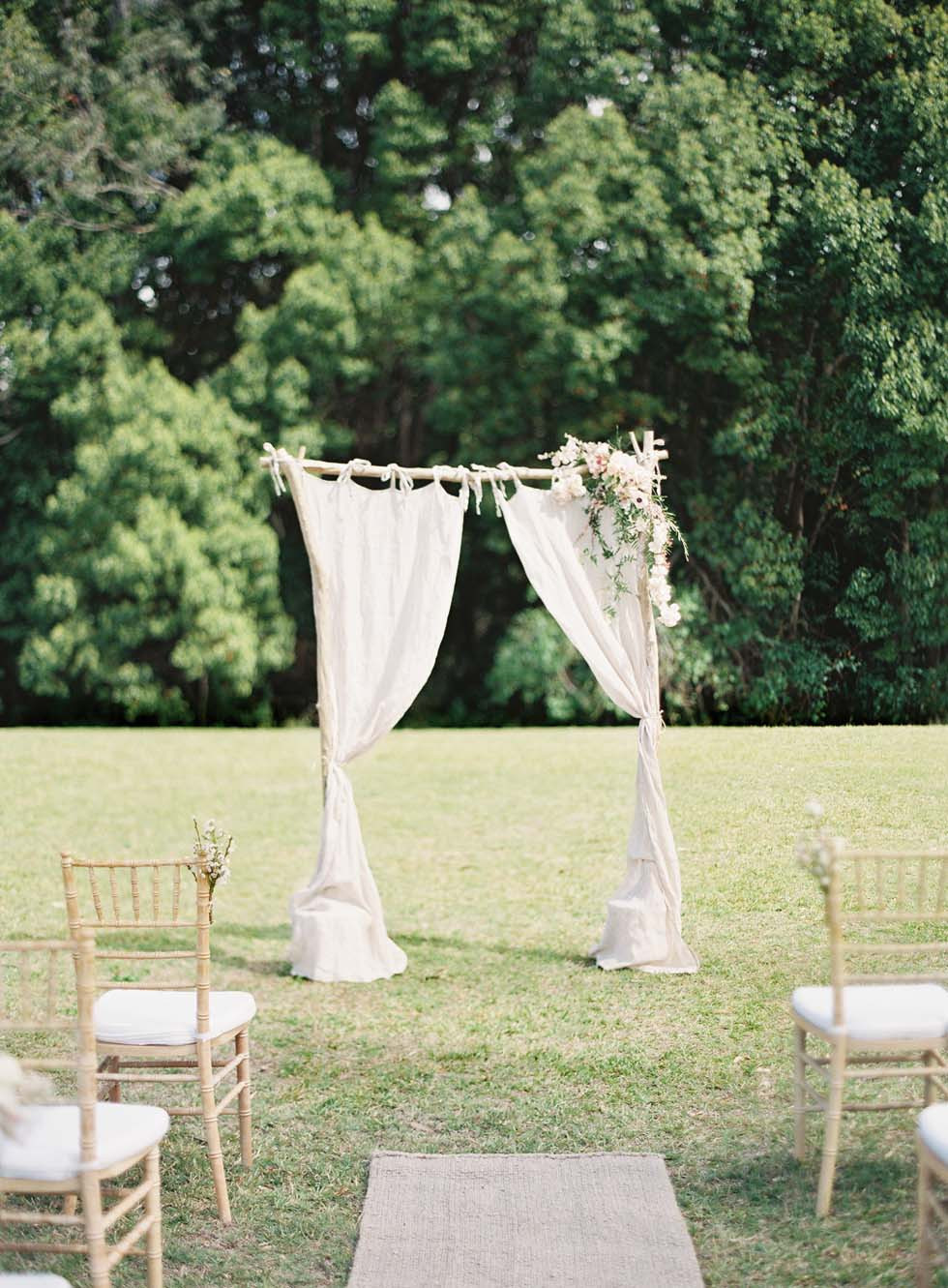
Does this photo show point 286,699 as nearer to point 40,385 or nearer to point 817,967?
point 40,385

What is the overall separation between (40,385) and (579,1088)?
9.77 m

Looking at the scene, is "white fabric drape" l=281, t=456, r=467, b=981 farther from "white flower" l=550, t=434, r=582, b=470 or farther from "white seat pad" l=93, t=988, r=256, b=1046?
"white seat pad" l=93, t=988, r=256, b=1046

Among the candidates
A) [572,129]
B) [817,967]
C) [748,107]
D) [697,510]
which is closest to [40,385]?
[572,129]

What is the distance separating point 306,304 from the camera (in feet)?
39.2

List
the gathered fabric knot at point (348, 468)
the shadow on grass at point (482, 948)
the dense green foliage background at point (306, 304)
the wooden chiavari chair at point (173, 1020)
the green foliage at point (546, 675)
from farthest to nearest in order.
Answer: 1. the green foliage at point (546, 675)
2. the dense green foliage background at point (306, 304)
3. the shadow on grass at point (482, 948)
4. the gathered fabric knot at point (348, 468)
5. the wooden chiavari chair at point (173, 1020)

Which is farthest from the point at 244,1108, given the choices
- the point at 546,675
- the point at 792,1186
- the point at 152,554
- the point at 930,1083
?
the point at 152,554

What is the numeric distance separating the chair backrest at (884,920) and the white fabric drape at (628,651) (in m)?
0.69

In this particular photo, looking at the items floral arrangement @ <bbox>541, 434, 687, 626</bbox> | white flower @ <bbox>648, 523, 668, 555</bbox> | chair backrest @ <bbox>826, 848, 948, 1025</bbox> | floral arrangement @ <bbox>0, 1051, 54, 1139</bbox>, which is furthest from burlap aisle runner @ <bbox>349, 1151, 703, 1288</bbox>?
white flower @ <bbox>648, 523, 668, 555</bbox>

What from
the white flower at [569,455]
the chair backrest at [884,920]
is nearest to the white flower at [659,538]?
the white flower at [569,455]

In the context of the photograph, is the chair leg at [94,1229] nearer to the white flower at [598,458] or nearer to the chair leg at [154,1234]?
the chair leg at [154,1234]

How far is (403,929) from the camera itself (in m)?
6.31

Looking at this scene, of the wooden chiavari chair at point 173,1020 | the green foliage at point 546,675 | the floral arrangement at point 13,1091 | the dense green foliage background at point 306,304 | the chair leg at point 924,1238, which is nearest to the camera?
the floral arrangement at point 13,1091

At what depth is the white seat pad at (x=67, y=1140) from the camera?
8.11 ft

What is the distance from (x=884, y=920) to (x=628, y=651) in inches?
88.0
